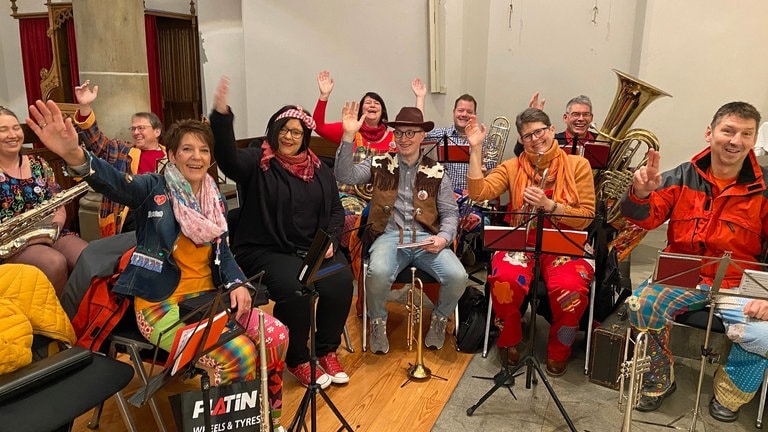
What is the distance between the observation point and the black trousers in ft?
8.47

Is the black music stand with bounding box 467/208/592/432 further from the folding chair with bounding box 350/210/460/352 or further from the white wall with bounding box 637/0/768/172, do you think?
the white wall with bounding box 637/0/768/172

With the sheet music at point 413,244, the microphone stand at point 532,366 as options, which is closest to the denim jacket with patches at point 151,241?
the sheet music at point 413,244

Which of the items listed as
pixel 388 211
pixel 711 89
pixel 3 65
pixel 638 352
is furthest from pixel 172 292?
pixel 3 65

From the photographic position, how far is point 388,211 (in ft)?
10.3

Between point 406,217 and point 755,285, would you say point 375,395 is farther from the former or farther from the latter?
point 755,285

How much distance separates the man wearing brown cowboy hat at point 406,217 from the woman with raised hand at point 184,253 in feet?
2.77

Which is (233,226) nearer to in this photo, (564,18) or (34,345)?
(34,345)

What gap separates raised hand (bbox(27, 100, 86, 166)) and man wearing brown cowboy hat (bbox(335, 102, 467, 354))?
1421 millimetres

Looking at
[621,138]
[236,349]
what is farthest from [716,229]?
[236,349]

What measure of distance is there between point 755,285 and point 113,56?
4227 millimetres

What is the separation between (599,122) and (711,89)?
3.20 ft

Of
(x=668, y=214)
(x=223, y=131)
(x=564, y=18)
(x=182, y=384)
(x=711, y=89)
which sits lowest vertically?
(x=182, y=384)

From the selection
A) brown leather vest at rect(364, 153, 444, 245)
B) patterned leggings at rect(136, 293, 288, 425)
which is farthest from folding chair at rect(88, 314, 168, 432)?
brown leather vest at rect(364, 153, 444, 245)

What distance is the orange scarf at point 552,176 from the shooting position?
2.87 metres
